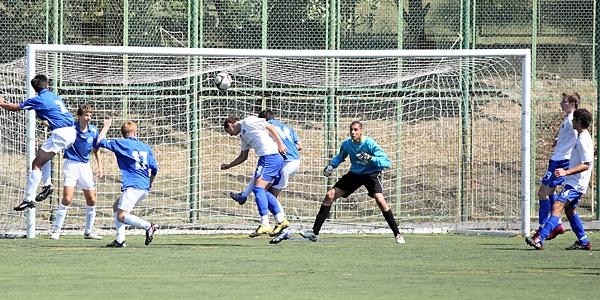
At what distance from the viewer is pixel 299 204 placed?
2023 centimetres

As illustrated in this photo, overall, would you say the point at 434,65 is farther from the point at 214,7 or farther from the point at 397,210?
the point at 214,7

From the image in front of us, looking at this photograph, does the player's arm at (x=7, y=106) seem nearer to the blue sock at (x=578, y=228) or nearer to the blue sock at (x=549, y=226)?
the blue sock at (x=549, y=226)

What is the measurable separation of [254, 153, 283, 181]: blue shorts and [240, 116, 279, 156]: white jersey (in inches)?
2.8

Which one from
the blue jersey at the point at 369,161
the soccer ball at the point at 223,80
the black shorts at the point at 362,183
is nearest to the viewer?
the blue jersey at the point at 369,161

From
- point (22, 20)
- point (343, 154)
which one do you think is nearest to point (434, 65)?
point (343, 154)

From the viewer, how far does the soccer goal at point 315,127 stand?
63.7 ft

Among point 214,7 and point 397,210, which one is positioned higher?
point 214,7

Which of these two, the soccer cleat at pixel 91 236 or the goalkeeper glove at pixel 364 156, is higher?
the goalkeeper glove at pixel 364 156

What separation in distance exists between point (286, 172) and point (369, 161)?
6.32ft

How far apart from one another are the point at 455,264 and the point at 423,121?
7.48 m

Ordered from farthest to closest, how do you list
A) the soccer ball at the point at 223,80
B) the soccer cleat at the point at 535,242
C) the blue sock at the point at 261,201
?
the soccer ball at the point at 223,80 < the blue sock at the point at 261,201 < the soccer cleat at the point at 535,242

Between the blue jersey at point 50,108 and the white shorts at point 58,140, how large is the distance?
8 centimetres

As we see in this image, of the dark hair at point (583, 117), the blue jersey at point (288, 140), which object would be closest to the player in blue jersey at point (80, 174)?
the blue jersey at point (288, 140)

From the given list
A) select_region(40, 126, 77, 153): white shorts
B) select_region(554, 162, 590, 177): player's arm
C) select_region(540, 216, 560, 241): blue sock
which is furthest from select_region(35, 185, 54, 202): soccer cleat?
select_region(554, 162, 590, 177): player's arm
